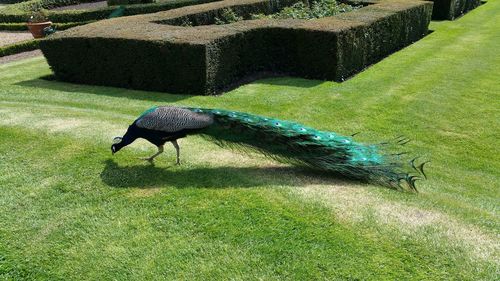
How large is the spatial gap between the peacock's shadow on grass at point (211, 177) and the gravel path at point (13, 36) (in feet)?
61.5

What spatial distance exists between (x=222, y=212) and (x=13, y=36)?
2269 cm

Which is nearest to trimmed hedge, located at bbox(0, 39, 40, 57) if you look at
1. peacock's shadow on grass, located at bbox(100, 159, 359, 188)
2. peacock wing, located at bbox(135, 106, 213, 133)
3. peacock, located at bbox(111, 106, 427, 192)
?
peacock's shadow on grass, located at bbox(100, 159, 359, 188)

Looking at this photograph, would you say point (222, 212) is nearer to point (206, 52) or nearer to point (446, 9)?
point (206, 52)

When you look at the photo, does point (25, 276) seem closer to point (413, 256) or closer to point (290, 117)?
point (413, 256)

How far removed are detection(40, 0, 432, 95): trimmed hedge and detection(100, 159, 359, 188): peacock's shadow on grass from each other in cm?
590

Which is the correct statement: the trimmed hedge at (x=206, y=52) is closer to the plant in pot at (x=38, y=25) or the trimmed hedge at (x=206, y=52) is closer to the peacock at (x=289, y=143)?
the peacock at (x=289, y=143)

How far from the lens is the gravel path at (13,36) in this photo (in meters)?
22.5

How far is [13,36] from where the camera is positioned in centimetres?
2398

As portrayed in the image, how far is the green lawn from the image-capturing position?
5156 mm

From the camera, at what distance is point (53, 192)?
21.7 feet

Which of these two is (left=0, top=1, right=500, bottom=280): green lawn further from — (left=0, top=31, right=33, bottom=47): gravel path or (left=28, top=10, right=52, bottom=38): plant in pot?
(left=0, top=31, right=33, bottom=47): gravel path

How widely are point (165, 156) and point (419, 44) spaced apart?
49.9ft

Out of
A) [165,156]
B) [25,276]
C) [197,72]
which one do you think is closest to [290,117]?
[197,72]

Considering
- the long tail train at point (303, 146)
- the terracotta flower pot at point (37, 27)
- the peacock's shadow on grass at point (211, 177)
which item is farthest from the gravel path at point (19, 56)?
the long tail train at point (303, 146)
